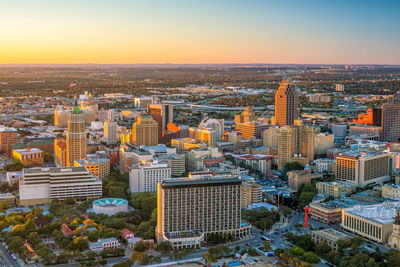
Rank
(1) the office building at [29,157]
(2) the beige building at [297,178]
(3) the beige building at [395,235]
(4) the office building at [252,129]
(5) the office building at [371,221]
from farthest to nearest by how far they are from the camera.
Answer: (4) the office building at [252,129], (1) the office building at [29,157], (2) the beige building at [297,178], (5) the office building at [371,221], (3) the beige building at [395,235]

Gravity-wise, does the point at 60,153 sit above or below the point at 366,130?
below

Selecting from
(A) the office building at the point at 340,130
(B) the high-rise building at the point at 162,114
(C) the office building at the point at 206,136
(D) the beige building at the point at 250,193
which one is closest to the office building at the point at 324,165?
(D) the beige building at the point at 250,193

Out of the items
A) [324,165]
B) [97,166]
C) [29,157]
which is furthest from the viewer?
[29,157]

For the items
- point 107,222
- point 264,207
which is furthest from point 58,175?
point 264,207

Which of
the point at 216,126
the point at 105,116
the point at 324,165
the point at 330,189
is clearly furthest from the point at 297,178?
the point at 105,116

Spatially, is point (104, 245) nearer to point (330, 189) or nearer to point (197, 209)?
point (197, 209)

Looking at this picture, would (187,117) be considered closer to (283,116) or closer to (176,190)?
(283,116)

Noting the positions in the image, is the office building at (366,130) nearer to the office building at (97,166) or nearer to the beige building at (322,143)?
the beige building at (322,143)
